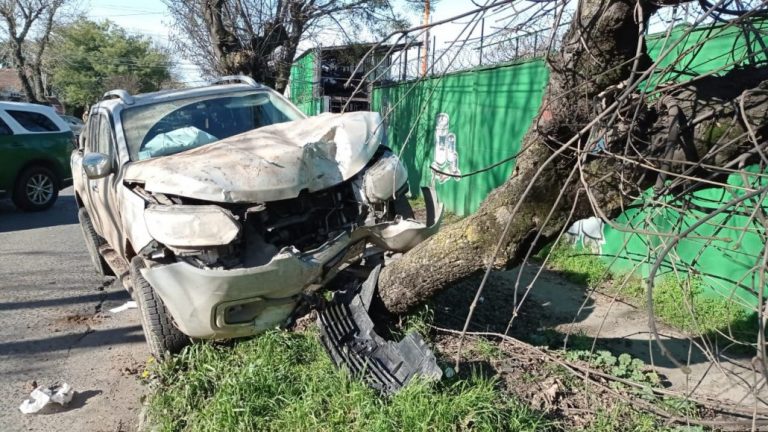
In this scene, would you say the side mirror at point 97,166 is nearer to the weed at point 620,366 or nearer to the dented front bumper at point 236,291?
the dented front bumper at point 236,291

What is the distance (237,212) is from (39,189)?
8726mm

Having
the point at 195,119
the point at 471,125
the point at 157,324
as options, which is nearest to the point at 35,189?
the point at 195,119

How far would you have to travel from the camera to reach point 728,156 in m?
2.31

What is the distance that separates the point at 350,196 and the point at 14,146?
848cm

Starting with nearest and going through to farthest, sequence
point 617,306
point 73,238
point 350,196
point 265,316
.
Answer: point 265,316 < point 350,196 < point 617,306 < point 73,238

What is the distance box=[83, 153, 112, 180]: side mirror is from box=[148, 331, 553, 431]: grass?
5.15ft

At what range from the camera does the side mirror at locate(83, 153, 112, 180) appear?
423 cm

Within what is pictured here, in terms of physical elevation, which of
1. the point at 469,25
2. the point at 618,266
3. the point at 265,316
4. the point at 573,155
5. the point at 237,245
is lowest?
the point at 618,266

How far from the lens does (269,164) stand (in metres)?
3.61

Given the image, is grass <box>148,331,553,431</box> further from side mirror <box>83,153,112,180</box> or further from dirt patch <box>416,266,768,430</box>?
side mirror <box>83,153,112,180</box>

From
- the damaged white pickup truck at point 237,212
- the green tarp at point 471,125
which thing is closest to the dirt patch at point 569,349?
the damaged white pickup truck at point 237,212

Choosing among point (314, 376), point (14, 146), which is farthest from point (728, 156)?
point (14, 146)

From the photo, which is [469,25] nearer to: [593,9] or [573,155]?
[593,9]

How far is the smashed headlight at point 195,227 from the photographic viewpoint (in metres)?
3.26
